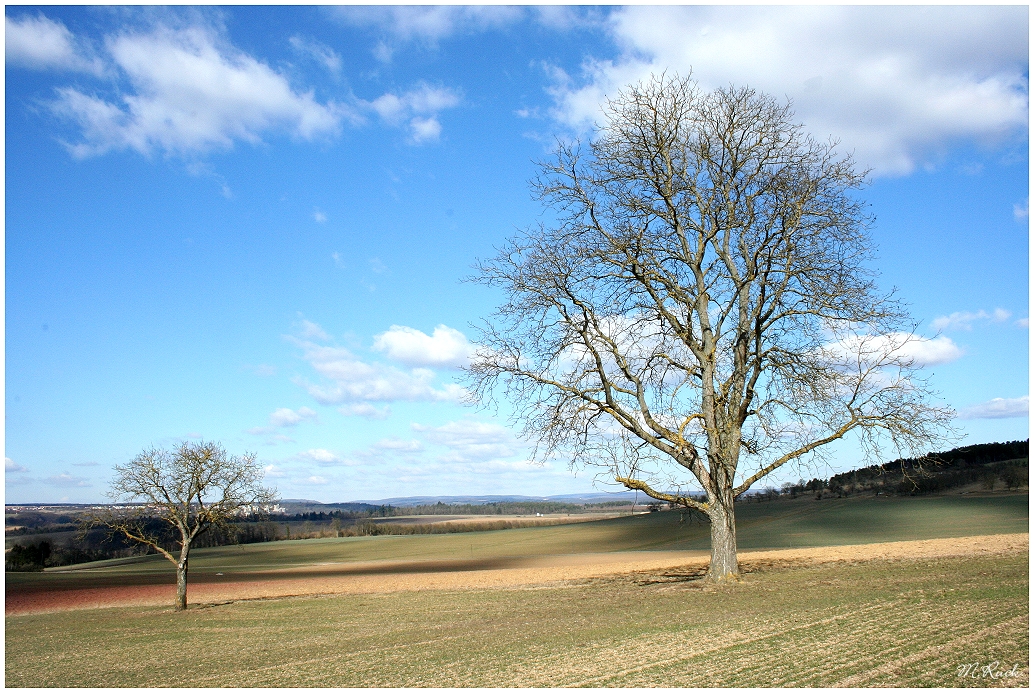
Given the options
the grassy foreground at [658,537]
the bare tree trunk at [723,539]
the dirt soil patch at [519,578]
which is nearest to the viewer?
the bare tree trunk at [723,539]

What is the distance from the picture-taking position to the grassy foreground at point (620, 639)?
28.2ft

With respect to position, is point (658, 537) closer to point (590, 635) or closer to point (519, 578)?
point (519, 578)

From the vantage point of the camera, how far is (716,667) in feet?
28.8

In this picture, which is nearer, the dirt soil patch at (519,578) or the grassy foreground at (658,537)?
the dirt soil patch at (519,578)

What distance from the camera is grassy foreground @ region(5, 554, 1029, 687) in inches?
338

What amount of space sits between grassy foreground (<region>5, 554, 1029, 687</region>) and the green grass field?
0.04 metres

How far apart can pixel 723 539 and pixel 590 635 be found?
667 cm

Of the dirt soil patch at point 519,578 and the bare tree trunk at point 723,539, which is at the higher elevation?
the bare tree trunk at point 723,539

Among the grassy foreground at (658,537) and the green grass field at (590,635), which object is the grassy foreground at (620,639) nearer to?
the green grass field at (590,635)

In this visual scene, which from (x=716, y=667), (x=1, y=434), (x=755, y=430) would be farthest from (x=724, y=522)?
(x=1, y=434)

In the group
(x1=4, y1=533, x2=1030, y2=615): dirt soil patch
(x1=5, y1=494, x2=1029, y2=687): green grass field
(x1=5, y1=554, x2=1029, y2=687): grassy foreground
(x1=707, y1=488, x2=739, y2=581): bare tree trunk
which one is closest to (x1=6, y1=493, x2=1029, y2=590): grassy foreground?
(x1=4, y1=533, x2=1030, y2=615): dirt soil patch

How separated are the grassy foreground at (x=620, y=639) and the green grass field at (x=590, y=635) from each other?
0.04 meters

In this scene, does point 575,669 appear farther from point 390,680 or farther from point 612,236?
point 612,236

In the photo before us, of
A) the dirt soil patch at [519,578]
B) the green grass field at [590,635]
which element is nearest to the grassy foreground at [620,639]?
the green grass field at [590,635]
